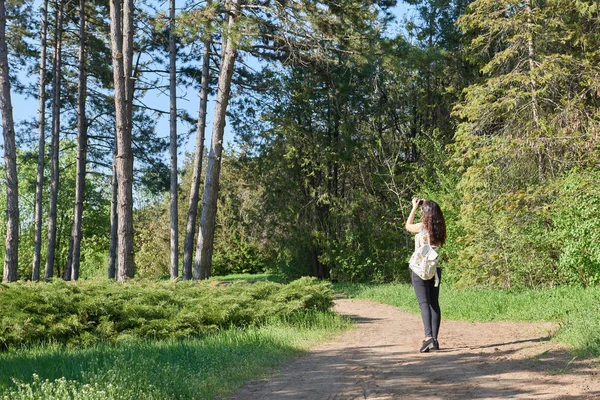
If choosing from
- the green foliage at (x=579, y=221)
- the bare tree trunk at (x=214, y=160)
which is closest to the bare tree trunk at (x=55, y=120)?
the bare tree trunk at (x=214, y=160)

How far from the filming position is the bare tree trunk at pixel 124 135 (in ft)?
45.4

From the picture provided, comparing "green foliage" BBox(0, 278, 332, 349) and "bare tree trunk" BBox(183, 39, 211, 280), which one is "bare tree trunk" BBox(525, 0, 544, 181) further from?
"bare tree trunk" BBox(183, 39, 211, 280)

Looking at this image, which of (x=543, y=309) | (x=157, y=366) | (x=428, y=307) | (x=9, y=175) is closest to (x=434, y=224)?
(x=428, y=307)

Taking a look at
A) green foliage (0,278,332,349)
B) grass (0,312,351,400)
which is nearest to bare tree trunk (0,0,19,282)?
green foliage (0,278,332,349)

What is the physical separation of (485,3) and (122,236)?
10.7 m

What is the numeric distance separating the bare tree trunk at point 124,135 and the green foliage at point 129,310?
2578mm

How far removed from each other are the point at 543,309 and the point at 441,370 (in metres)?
4.87

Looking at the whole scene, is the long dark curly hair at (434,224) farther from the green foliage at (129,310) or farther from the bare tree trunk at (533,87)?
the bare tree trunk at (533,87)

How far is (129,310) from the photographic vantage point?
31.6 ft

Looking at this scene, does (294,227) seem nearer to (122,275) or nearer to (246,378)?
(122,275)

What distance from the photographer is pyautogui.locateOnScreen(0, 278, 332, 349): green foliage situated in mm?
9062

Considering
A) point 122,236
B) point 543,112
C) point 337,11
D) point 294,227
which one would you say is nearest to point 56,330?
point 122,236

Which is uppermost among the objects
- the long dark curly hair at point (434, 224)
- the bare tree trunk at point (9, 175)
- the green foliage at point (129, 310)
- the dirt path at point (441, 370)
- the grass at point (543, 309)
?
the bare tree trunk at point (9, 175)

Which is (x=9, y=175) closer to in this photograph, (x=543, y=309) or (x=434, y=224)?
(x=434, y=224)
